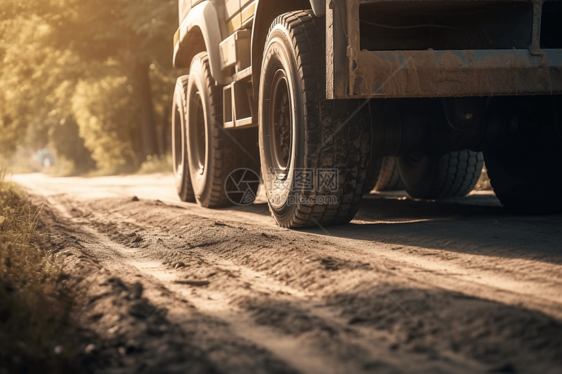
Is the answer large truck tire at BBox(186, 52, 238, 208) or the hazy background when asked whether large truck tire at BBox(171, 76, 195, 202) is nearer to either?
large truck tire at BBox(186, 52, 238, 208)

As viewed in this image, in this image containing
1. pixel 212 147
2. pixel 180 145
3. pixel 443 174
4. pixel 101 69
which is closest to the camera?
pixel 212 147

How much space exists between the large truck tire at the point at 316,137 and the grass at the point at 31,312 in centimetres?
185

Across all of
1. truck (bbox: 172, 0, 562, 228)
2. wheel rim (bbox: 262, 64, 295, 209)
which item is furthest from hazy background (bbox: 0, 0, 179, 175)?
wheel rim (bbox: 262, 64, 295, 209)

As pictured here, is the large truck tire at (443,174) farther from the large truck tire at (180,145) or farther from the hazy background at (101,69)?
the hazy background at (101,69)

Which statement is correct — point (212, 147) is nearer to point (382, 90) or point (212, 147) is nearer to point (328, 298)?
point (382, 90)

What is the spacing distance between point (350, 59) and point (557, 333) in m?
2.22

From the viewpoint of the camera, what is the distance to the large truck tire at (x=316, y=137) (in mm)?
4160

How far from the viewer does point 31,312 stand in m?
2.30

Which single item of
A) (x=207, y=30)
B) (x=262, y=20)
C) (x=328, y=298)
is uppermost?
(x=207, y=30)

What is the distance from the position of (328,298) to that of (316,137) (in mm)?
1781

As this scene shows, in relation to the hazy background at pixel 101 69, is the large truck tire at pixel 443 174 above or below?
below

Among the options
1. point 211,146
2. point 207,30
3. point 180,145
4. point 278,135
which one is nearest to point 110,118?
point 180,145

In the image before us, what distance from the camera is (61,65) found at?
21844 millimetres

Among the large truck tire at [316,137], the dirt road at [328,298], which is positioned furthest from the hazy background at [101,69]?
the dirt road at [328,298]
